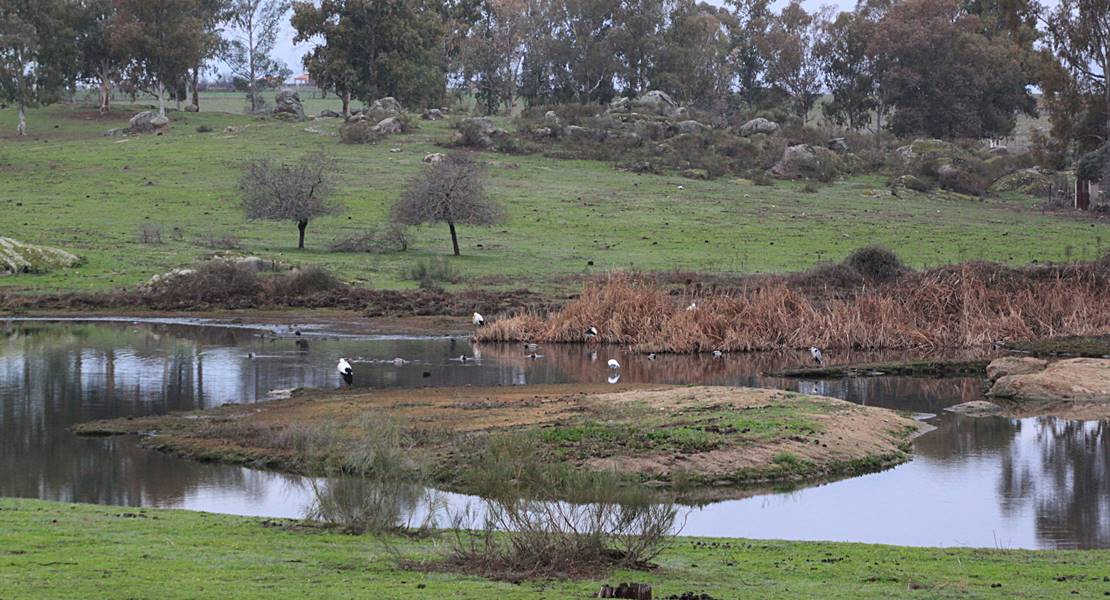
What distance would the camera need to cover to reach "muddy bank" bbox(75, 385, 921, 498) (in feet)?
65.5

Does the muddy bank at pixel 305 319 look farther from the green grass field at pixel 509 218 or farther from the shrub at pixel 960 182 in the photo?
the shrub at pixel 960 182

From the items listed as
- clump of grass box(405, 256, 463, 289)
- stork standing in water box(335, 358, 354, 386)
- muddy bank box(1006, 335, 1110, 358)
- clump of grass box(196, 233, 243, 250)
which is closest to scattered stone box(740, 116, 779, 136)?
clump of grass box(196, 233, 243, 250)

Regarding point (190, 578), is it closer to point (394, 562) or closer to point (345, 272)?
point (394, 562)

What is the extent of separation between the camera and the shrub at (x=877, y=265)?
43.5 metres

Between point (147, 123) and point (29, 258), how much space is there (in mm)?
38712

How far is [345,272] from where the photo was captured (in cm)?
4638

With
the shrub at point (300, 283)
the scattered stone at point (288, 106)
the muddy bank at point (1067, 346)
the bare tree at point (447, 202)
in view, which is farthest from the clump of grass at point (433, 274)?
the scattered stone at point (288, 106)

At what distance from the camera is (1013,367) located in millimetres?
29156

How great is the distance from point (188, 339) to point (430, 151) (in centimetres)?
3991

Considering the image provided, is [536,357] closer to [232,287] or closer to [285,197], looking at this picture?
[232,287]

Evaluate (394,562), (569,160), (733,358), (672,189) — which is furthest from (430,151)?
(394,562)

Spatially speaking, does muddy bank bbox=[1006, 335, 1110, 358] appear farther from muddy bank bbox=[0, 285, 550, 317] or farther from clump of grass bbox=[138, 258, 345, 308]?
clump of grass bbox=[138, 258, 345, 308]

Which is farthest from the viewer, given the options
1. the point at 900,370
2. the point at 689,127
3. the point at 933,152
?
the point at 689,127

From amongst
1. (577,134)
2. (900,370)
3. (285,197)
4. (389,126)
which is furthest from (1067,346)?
(389,126)
